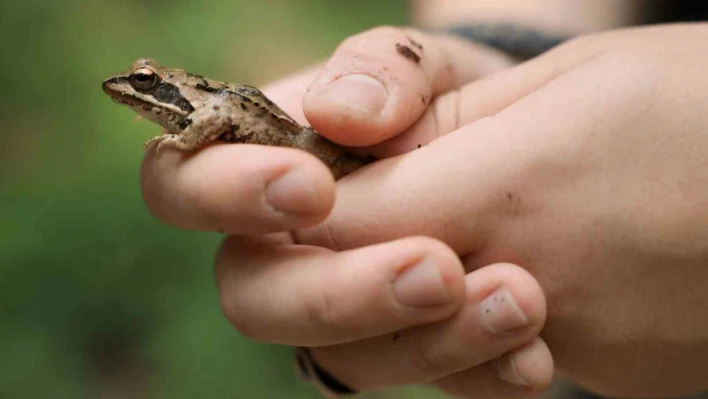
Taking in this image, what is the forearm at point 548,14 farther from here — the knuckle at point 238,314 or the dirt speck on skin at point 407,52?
the knuckle at point 238,314

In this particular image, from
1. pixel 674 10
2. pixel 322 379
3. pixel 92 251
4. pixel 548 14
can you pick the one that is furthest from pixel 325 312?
pixel 674 10

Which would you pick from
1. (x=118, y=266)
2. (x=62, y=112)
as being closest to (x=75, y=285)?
(x=118, y=266)

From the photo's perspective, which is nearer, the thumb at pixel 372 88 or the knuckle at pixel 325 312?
the knuckle at pixel 325 312

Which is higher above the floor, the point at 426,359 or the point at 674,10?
the point at 674,10

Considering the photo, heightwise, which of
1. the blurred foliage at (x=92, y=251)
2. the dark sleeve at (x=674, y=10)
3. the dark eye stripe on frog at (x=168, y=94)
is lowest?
the blurred foliage at (x=92, y=251)

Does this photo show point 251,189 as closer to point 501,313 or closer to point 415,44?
point 501,313

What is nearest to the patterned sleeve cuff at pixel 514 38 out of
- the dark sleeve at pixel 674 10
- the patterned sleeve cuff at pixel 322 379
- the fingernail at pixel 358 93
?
the dark sleeve at pixel 674 10
